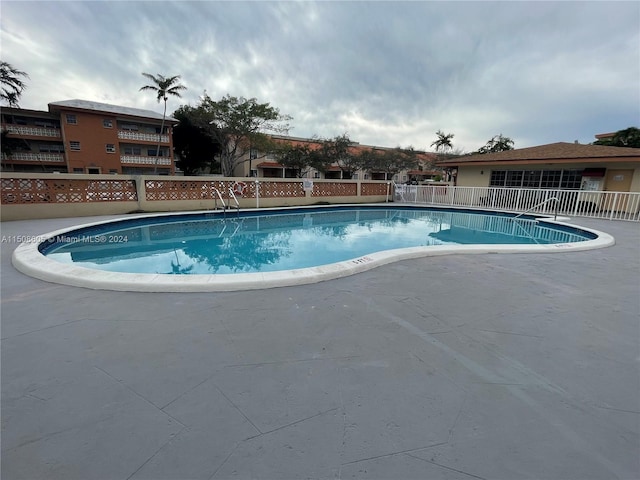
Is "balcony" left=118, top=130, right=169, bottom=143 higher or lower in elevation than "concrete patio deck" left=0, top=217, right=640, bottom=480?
higher

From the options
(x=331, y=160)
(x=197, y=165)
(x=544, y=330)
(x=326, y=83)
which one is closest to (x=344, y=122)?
(x=331, y=160)

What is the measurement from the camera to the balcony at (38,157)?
2588 cm

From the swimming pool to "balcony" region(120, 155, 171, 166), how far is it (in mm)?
22455

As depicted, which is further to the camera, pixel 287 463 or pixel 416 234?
pixel 416 234

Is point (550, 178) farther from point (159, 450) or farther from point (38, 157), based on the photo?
point (38, 157)

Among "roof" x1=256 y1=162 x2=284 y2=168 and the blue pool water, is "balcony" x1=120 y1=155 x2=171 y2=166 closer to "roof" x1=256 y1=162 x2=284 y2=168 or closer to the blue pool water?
"roof" x1=256 y1=162 x2=284 y2=168

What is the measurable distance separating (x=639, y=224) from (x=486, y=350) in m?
12.1

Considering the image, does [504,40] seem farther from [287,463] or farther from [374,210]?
[287,463]

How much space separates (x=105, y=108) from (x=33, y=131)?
6251mm

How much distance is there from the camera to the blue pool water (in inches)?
234

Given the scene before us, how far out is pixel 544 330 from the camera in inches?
99.8

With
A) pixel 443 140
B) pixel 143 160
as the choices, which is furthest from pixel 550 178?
pixel 143 160

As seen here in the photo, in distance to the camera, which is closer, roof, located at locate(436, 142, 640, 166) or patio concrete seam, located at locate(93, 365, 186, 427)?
patio concrete seam, located at locate(93, 365, 186, 427)

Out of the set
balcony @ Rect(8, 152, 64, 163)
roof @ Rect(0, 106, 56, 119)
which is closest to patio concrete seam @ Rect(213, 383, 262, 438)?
balcony @ Rect(8, 152, 64, 163)
